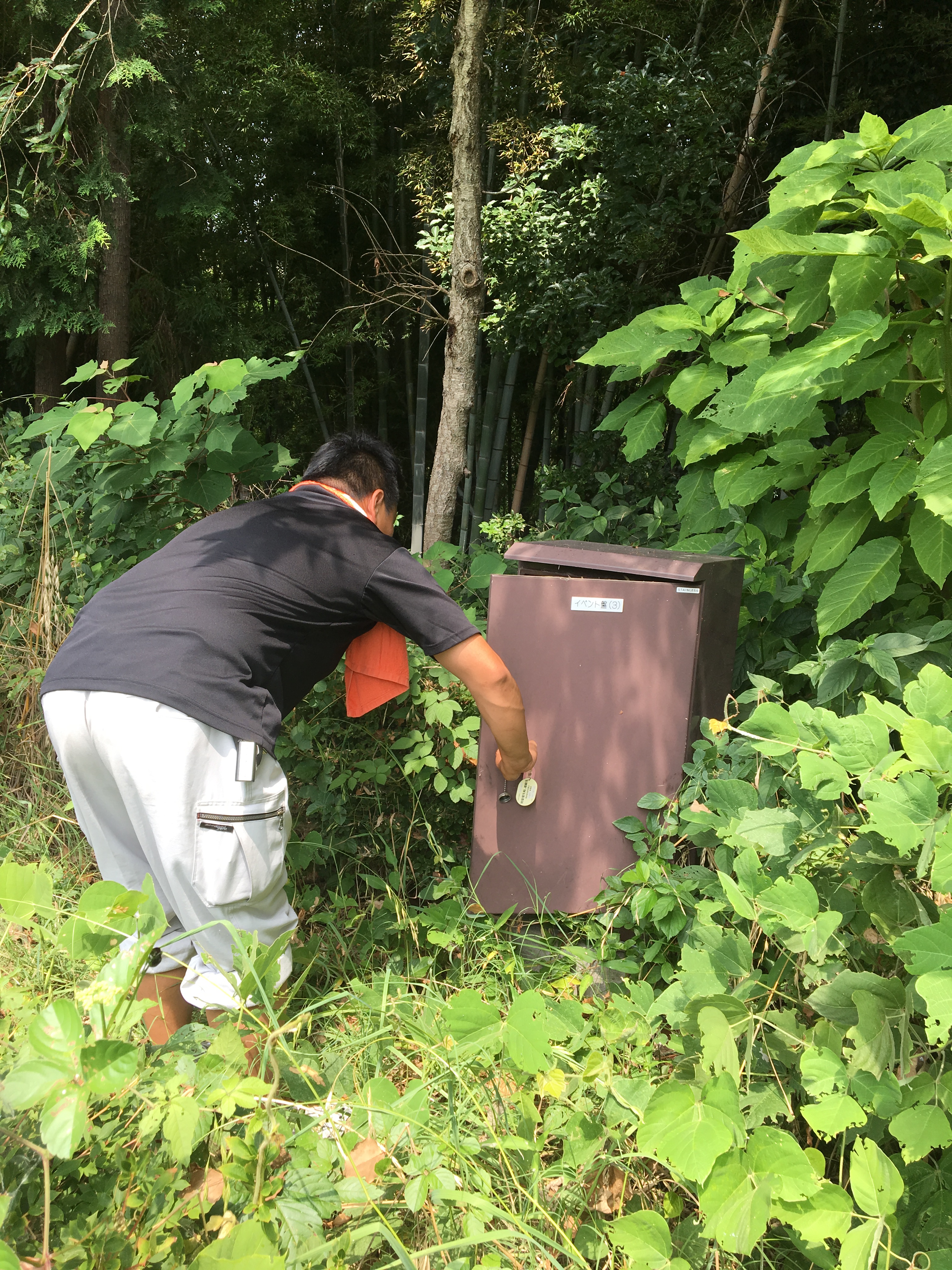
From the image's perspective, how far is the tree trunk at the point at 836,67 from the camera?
15.8ft

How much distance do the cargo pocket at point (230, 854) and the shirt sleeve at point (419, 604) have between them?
1.73 ft

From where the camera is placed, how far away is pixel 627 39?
4992mm

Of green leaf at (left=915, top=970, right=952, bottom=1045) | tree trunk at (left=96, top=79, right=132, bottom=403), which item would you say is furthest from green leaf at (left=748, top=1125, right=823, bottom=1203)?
tree trunk at (left=96, top=79, right=132, bottom=403)

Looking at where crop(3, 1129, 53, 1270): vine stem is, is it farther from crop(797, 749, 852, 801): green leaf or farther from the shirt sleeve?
the shirt sleeve

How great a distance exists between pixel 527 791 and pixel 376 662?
0.51 meters

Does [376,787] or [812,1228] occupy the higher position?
[812,1228]

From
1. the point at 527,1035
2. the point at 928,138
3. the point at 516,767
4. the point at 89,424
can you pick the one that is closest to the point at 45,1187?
the point at 527,1035

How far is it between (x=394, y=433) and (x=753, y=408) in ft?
27.8

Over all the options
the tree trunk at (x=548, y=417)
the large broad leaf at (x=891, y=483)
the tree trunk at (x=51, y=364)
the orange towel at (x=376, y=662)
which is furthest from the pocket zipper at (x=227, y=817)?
the tree trunk at (x=51, y=364)

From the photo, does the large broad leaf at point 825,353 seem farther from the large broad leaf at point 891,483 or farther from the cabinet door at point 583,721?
the cabinet door at point 583,721

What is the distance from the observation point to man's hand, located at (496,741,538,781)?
2.13 metres

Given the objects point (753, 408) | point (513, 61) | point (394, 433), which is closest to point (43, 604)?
point (753, 408)

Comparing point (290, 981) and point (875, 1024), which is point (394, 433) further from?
point (875, 1024)

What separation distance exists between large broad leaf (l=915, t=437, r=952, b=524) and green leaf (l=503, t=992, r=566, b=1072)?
97 cm
